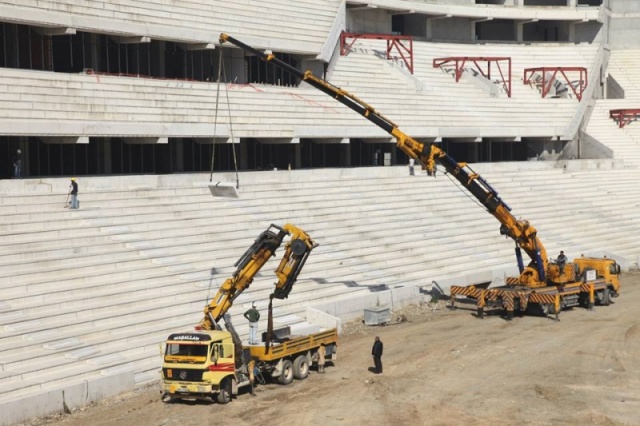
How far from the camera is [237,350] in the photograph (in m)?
25.8

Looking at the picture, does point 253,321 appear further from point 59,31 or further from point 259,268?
point 59,31

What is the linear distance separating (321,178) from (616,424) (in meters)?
26.3

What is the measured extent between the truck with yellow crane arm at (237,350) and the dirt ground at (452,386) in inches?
17.8

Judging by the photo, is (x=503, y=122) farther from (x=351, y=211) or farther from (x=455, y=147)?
(x=351, y=211)

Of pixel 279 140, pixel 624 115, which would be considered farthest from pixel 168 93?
pixel 624 115

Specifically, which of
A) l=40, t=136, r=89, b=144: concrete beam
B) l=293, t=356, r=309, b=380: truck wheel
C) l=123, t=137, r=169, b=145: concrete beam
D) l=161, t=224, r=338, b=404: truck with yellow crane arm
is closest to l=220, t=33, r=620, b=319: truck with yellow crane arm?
l=40, t=136, r=89, b=144: concrete beam

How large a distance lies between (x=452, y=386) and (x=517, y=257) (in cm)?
1131

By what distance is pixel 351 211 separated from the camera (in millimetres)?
44969

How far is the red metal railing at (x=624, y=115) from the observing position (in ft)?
227

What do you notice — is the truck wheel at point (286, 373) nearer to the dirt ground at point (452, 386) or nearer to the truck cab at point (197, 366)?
the dirt ground at point (452, 386)

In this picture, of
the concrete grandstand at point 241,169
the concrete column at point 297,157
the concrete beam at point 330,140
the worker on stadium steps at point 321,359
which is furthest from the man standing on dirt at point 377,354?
the concrete column at point 297,157

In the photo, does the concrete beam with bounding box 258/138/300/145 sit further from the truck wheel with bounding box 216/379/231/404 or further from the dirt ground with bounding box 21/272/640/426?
the truck wheel with bounding box 216/379/231/404

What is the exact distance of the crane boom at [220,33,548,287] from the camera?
35.2m

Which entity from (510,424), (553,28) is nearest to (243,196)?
(510,424)
